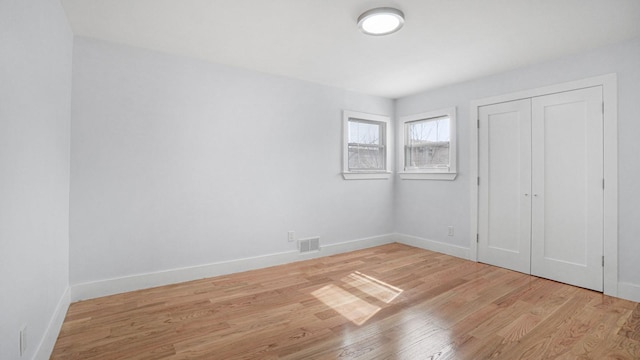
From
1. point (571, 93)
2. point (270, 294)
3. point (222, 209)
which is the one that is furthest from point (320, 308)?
point (571, 93)

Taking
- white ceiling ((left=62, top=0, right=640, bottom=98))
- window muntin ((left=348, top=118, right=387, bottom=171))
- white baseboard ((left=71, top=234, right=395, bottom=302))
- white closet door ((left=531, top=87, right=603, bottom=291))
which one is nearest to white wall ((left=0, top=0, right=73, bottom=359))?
white baseboard ((left=71, top=234, right=395, bottom=302))

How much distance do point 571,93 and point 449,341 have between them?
117 inches

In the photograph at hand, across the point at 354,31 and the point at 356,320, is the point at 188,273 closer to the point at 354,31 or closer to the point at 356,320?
the point at 356,320

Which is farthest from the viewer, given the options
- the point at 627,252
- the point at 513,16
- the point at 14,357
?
the point at 627,252

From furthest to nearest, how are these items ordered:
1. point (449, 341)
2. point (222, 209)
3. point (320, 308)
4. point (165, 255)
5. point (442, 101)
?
point (442, 101), point (222, 209), point (165, 255), point (320, 308), point (449, 341)

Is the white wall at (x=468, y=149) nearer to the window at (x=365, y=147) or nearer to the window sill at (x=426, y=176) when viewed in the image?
the window sill at (x=426, y=176)

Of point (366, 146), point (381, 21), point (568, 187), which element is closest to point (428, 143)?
point (366, 146)

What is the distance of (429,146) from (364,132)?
1056mm

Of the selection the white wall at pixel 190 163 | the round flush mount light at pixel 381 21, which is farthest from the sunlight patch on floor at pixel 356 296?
the round flush mount light at pixel 381 21

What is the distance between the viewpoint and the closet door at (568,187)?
120 inches

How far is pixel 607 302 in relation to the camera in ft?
9.02

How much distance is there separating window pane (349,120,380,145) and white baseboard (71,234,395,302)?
1.64 metres

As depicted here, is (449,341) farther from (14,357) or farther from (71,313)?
(71,313)

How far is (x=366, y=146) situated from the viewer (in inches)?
193
